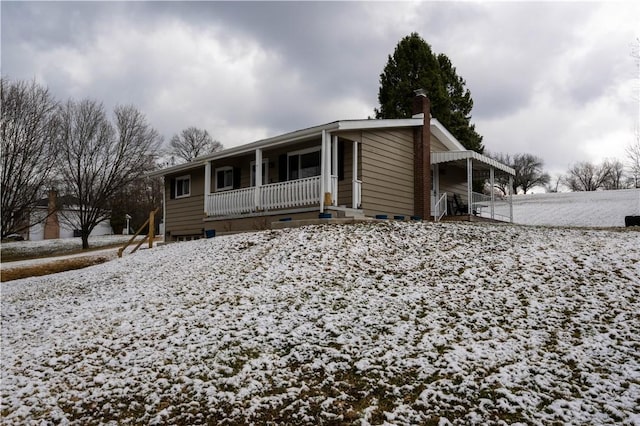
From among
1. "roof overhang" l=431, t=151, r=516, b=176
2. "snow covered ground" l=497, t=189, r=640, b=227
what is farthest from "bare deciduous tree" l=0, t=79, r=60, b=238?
"snow covered ground" l=497, t=189, r=640, b=227

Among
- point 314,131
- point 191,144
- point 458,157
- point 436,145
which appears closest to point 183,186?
point 314,131

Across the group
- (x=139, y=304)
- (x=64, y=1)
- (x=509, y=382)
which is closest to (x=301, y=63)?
(x=64, y=1)

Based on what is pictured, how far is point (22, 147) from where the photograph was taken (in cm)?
1561

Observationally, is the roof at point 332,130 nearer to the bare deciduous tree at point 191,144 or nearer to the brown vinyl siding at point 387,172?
the brown vinyl siding at point 387,172

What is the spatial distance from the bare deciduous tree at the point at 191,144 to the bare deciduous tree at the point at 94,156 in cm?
1987

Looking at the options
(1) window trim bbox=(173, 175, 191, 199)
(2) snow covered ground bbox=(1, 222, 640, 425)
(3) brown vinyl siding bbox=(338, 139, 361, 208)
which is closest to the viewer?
(2) snow covered ground bbox=(1, 222, 640, 425)

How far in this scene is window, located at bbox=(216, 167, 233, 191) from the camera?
17281mm

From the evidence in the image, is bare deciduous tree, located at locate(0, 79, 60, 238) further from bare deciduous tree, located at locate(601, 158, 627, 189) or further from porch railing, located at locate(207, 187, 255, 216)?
bare deciduous tree, located at locate(601, 158, 627, 189)

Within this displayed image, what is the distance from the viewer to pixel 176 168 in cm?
1858

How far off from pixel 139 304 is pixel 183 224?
458 inches

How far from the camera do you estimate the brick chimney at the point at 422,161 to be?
14.7 m

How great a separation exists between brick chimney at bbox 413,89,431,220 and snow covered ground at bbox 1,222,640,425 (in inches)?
214

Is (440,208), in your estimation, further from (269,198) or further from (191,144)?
(191,144)

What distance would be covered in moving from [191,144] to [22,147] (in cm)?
3405
